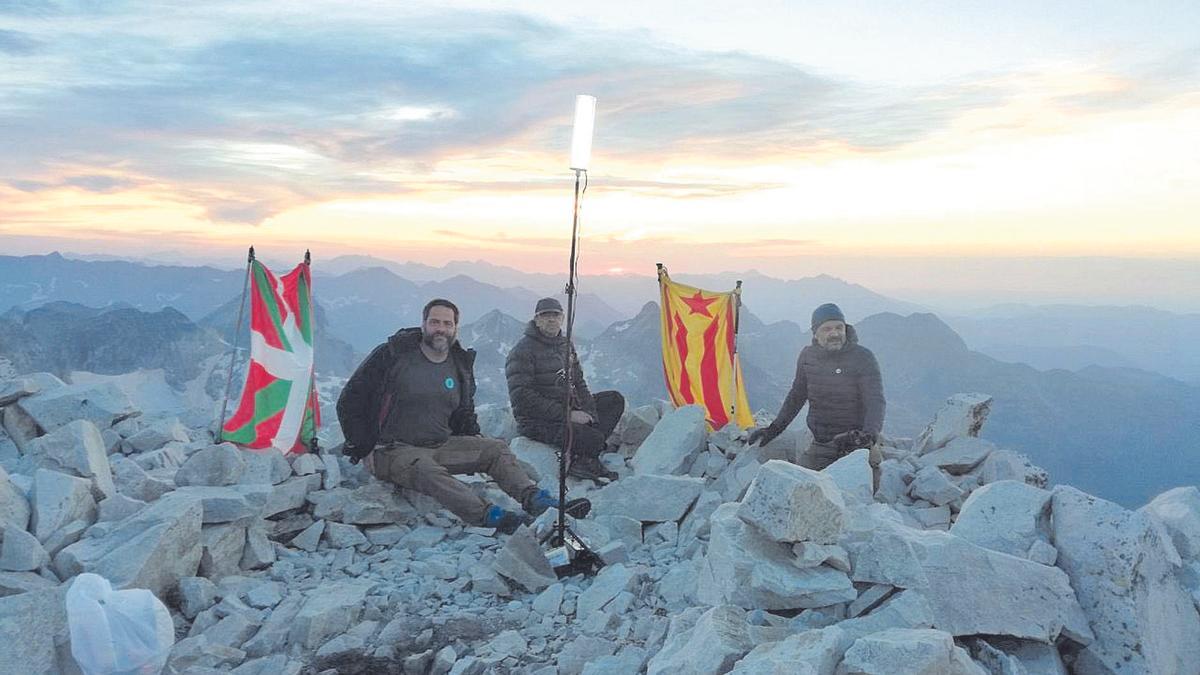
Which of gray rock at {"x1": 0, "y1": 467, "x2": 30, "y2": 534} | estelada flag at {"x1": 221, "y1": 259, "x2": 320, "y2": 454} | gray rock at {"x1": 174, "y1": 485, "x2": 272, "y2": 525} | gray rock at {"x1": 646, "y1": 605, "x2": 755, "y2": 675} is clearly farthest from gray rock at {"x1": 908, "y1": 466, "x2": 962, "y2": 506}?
gray rock at {"x1": 0, "y1": 467, "x2": 30, "y2": 534}

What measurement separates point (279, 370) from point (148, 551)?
13.7 ft

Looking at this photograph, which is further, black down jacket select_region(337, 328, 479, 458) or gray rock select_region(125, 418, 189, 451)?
gray rock select_region(125, 418, 189, 451)

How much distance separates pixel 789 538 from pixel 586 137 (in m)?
3.58

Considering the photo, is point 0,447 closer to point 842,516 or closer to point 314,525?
point 314,525

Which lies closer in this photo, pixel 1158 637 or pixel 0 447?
pixel 1158 637

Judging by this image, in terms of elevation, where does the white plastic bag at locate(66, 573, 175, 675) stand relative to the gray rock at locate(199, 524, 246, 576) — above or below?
above

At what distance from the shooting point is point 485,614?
227 inches

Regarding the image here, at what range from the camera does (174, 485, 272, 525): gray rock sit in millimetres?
6418

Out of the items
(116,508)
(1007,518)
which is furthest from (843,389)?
(116,508)

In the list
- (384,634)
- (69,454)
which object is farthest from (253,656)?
(69,454)

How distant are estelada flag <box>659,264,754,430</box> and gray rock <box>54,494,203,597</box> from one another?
777 cm

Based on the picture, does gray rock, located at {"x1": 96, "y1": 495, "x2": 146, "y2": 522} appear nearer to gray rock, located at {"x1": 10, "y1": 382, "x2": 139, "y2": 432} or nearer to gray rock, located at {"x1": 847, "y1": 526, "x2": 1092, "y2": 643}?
gray rock, located at {"x1": 10, "y1": 382, "x2": 139, "y2": 432}

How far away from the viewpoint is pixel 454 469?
8.25 metres

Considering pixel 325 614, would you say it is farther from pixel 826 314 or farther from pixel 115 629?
pixel 826 314
